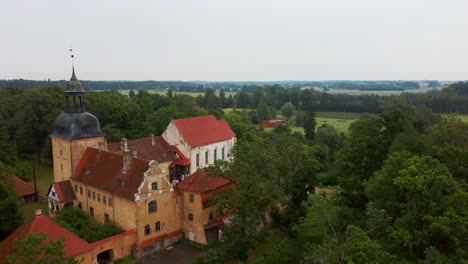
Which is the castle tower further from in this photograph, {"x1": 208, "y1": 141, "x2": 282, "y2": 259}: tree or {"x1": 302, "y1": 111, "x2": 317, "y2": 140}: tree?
{"x1": 302, "y1": 111, "x2": 317, "y2": 140}: tree

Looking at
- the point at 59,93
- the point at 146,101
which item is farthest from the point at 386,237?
the point at 59,93

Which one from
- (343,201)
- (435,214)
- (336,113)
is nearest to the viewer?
(435,214)

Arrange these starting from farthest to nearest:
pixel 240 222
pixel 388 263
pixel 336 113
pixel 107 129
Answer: pixel 336 113, pixel 107 129, pixel 240 222, pixel 388 263

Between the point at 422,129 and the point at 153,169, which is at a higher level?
the point at 422,129

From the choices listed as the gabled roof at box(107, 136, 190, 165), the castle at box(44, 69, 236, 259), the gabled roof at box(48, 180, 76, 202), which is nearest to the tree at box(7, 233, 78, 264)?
the castle at box(44, 69, 236, 259)

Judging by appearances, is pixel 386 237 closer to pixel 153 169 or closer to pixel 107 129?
pixel 153 169

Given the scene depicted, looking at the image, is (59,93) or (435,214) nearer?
(435,214)

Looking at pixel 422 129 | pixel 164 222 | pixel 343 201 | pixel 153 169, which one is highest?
pixel 422 129
